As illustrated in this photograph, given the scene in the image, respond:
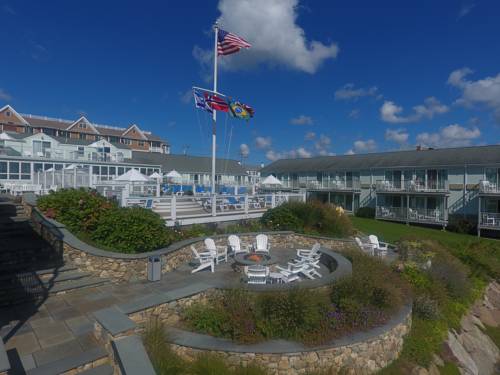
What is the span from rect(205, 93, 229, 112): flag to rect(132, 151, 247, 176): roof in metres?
23.1

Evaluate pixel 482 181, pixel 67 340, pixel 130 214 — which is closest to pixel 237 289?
pixel 67 340

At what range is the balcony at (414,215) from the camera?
96.5ft

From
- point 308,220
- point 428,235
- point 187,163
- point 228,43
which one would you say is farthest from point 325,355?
point 187,163

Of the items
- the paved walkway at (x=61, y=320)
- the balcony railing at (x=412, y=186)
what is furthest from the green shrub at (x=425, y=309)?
the balcony railing at (x=412, y=186)

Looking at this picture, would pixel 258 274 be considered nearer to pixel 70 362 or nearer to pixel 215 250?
pixel 215 250

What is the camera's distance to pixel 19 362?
4.62 m

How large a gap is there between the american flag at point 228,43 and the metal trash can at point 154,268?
1286cm

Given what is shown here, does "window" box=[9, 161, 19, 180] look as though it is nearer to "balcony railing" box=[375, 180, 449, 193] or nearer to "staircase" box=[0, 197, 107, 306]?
"staircase" box=[0, 197, 107, 306]

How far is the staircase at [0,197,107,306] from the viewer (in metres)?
6.91

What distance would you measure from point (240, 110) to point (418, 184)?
23.3 meters

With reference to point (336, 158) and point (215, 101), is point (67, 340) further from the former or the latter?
point (336, 158)

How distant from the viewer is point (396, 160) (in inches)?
1405

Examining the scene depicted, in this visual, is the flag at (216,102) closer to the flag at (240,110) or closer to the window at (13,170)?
the flag at (240,110)

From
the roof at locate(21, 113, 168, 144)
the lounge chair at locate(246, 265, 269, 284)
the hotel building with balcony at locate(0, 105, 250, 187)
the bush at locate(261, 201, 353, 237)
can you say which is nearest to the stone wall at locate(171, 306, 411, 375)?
the lounge chair at locate(246, 265, 269, 284)
